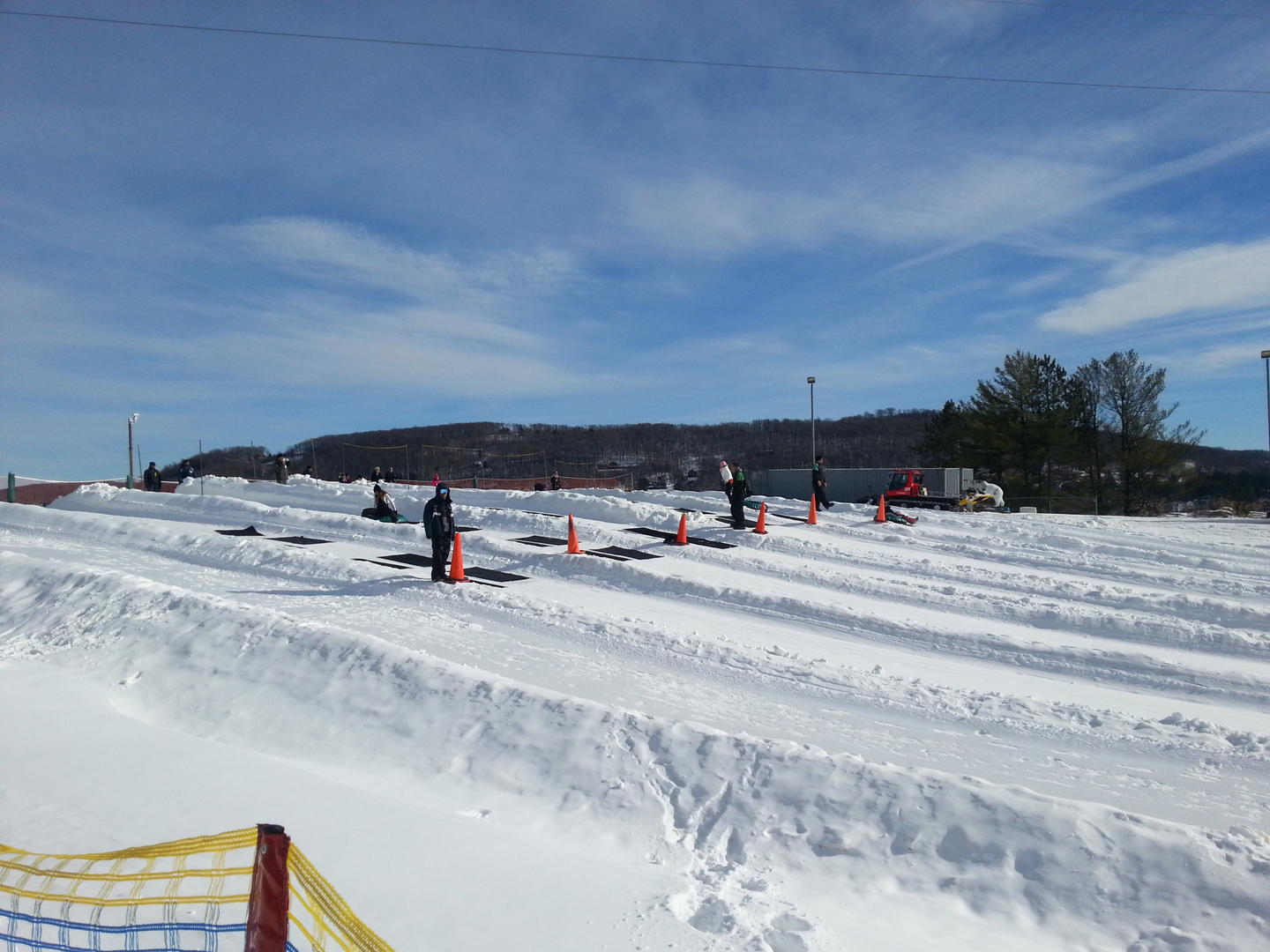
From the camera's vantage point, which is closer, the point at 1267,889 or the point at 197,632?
the point at 1267,889

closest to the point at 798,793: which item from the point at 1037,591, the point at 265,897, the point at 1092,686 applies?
the point at 265,897

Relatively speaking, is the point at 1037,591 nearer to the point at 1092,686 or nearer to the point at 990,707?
the point at 1092,686

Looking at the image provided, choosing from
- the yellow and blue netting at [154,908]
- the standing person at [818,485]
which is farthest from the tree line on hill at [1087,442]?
the yellow and blue netting at [154,908]

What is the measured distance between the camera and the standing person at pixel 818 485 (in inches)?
865

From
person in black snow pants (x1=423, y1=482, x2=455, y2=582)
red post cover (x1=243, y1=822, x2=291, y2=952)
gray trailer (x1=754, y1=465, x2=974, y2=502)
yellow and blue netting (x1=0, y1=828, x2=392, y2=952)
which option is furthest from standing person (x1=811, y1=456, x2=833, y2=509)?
red post cover (x1=243, y1=822, x2=291, y2=952)

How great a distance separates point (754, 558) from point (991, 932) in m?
11.2

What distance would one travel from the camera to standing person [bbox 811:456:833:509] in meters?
22.0

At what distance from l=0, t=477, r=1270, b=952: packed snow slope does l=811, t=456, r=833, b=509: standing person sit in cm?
721

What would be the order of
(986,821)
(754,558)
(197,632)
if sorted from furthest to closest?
(754,558) → (197,632) → (986,821)

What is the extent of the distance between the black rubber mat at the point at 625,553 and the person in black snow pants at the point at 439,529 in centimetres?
350

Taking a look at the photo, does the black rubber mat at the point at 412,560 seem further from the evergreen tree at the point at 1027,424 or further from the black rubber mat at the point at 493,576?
the evergreen tree at the point at 1027,424

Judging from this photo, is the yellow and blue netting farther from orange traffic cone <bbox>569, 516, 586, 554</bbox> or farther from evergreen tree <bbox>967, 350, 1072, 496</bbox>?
evergreen tree <bbox>967, 350, 1072, 496</bbox>

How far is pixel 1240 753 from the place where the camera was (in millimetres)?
6809

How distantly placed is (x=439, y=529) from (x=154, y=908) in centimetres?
856
